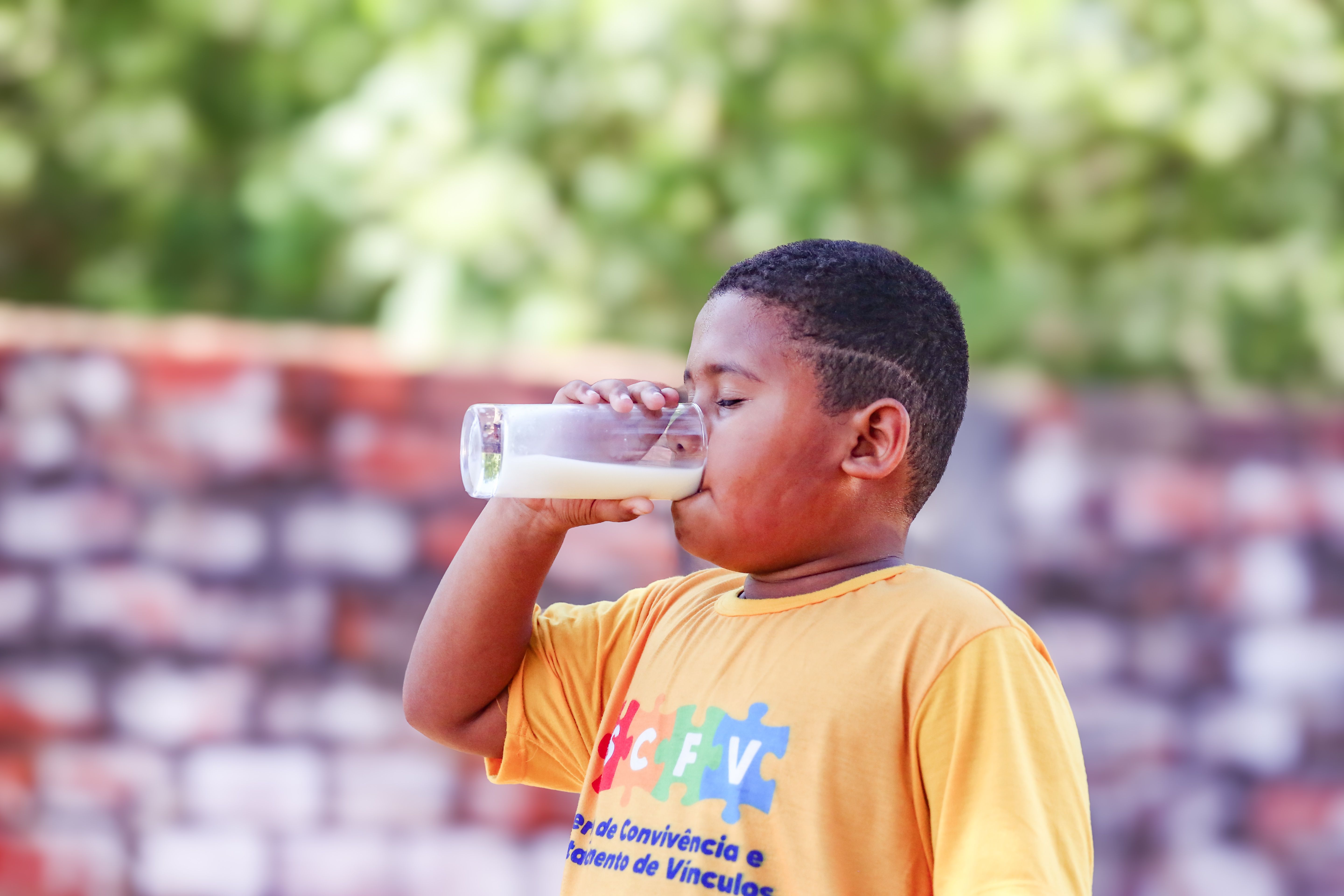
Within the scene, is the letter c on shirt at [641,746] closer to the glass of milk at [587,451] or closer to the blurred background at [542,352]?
the glass of milk at [587,451]

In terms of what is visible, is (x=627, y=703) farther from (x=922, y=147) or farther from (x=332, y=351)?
(x=922, y=147)

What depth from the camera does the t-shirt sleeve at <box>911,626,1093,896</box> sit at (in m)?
1.28

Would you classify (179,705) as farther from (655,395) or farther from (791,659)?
(791,659)

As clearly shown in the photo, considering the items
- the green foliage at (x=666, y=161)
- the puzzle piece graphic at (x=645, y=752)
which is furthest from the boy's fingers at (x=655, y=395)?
the green foliage at (x=666, y=161)

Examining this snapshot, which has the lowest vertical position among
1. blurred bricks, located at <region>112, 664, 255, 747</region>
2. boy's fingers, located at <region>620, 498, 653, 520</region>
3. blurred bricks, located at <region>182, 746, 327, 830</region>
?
blurred bricks, located at <region>182, 746, 327, 830</region>

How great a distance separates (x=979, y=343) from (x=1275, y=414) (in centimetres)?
119

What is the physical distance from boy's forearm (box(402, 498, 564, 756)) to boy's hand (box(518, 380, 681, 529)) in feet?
0.05

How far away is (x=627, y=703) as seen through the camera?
1683 millimetres

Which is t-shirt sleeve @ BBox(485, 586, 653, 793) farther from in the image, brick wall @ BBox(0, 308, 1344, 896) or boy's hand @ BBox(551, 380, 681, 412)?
brick wall @ BBox(0, 308, 1344, 896)

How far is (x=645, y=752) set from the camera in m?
1.58

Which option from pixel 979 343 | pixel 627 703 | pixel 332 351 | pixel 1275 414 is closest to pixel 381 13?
pixel 332 351

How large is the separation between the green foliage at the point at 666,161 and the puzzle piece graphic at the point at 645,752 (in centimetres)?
284

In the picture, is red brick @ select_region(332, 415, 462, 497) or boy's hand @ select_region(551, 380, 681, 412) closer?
boy's hand @ select_region(551, 380, 681, 412)

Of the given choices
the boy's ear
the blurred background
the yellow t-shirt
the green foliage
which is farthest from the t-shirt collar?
the green foliage
